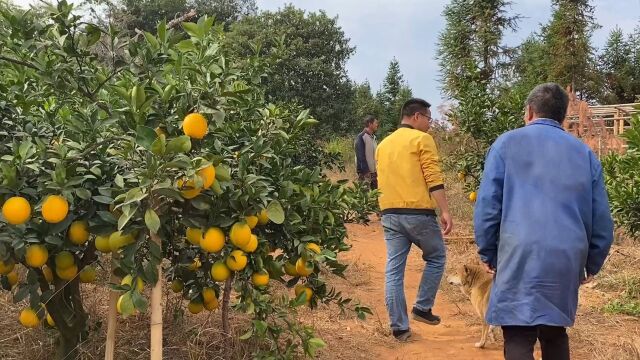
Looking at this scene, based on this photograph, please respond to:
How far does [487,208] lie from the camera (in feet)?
9.43

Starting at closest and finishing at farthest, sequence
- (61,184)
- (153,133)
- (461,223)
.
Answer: (153,133) → (61,184) → (461,223)

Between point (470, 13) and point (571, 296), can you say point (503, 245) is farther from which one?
point (470, 13)

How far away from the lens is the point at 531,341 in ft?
9.16

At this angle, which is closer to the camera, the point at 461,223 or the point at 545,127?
the point at 545,127

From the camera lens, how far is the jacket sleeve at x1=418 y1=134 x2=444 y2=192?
4.57 m

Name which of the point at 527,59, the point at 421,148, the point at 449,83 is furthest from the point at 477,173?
the point at 527,59

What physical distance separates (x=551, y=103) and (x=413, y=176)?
5.62ft

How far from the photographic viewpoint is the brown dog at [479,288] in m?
4.55

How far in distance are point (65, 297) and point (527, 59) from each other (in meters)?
20.2

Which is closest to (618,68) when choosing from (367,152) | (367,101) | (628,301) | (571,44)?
(571,44)

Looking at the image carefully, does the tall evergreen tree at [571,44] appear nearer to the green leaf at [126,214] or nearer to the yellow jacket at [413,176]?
the yellow jacket at [413,176]

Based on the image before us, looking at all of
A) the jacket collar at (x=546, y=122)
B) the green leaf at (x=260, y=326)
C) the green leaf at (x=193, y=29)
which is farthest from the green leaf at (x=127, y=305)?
the jacket collar at (x=546, y=122)

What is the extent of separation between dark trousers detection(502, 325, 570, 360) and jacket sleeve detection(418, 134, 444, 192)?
1.72m

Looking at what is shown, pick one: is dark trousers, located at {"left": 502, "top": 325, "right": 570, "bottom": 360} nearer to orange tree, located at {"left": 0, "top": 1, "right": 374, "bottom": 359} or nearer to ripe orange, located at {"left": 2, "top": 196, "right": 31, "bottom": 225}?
orange tree, located at {"left": 0, "top": 1, "right": 374, "bottom": 359}
